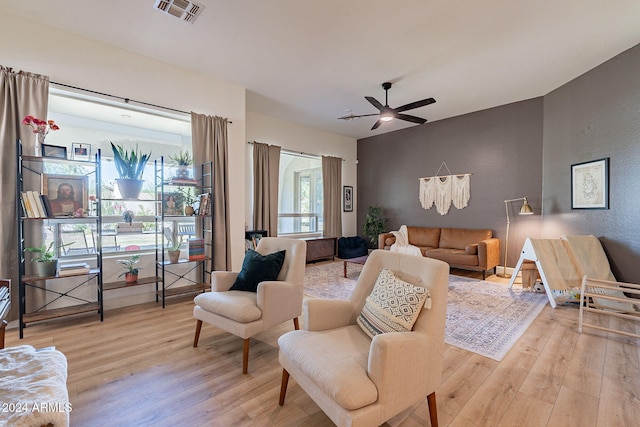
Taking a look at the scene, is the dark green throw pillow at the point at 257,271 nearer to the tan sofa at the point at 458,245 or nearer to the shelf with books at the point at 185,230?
the shelf with books at the point at 185,230

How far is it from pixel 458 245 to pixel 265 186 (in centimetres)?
395

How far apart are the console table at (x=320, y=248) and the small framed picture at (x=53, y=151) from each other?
418cm

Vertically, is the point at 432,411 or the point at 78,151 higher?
the point at 78,151

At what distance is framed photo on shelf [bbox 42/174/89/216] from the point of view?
9.04 feet

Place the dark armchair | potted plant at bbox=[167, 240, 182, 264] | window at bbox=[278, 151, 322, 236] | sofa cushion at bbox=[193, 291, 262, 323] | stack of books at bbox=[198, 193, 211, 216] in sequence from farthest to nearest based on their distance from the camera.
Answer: window at bbox=[278, 151, 322, 236] < the dark armchair < stack of books at bbox=[198, 193, 211, 216] < potted plant at bbox=[167, 240, 182, 264] < sofa cushion at bbox=[193, 291, 262, 323]

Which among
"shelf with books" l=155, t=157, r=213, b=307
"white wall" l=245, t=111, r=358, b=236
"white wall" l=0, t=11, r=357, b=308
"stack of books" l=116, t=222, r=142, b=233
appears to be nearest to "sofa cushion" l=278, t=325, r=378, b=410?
"shelf with books" l=155, t=157, r=213, b=307

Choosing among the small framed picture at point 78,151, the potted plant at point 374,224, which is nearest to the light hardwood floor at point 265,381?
the small framed picture at point 78,151

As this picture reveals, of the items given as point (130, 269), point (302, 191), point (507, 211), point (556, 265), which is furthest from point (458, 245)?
point (130, 269)

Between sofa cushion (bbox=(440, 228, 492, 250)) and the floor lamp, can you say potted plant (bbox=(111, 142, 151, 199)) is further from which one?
the floor lamp

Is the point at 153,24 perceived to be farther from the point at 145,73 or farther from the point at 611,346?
the point at 611,346

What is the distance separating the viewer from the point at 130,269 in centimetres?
334

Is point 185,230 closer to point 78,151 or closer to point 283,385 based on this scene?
point 78,151

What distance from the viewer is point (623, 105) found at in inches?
132

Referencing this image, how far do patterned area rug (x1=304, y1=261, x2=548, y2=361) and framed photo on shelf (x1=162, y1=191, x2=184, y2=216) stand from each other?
2.09 meters
